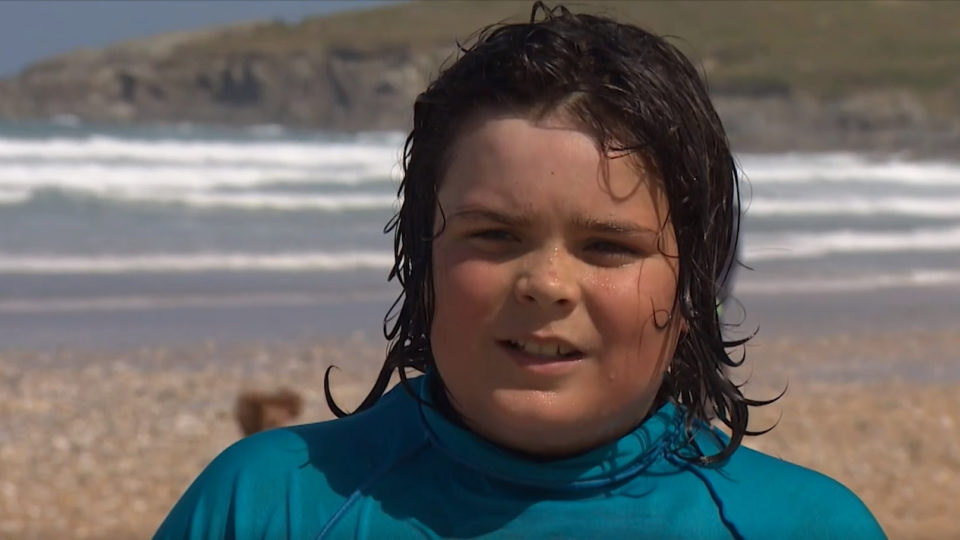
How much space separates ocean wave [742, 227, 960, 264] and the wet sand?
4.99m

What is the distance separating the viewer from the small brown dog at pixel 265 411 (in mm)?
6168

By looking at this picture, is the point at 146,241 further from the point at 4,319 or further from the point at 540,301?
the point at 540,301

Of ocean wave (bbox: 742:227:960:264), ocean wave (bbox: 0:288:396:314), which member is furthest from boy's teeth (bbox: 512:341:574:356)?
ocean wave (bbox: 742:227:960:264)

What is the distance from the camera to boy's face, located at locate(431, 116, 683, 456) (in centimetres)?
147

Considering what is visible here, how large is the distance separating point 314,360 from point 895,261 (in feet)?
24.9

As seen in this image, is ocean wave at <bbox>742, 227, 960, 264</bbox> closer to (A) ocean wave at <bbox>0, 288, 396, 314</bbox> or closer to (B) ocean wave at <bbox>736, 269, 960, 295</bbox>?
(B) ocean wave at <bbox>736, 269, 960, 295</bbox>

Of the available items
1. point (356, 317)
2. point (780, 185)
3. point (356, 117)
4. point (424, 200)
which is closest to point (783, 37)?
point (356, 117)

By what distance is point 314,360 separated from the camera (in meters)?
8.61

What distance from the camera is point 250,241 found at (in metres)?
14.6

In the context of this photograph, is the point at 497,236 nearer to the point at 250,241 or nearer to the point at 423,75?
the point at 250,241

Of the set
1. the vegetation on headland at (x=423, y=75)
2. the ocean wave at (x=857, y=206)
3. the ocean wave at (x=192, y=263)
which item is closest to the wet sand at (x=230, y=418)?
the ocean wave at (x=192, y=263)

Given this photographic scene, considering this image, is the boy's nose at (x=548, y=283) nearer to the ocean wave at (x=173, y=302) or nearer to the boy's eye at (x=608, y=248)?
the boy's eye at (x=608, y=248)

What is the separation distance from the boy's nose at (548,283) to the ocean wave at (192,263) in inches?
428

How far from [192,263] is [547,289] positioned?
37.7 feet
